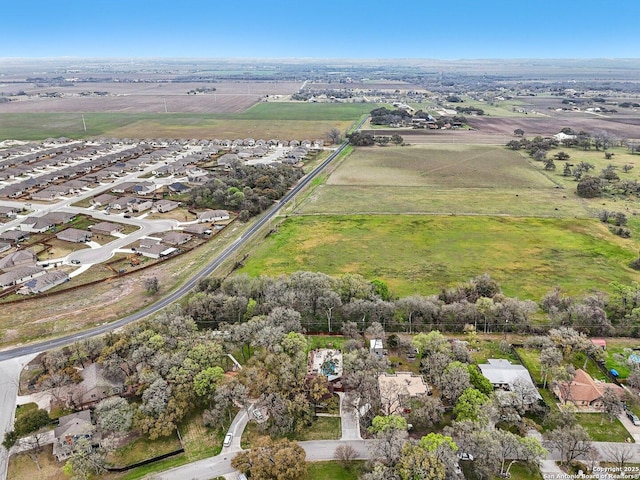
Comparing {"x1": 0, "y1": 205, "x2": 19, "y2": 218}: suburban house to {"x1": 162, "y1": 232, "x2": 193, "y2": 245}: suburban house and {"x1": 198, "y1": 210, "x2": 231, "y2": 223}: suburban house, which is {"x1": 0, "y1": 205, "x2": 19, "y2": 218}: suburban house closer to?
{"x1": 162, "y1": 232, "x2": 193, "y2": 245}: suburban house

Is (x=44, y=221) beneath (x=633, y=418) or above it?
above

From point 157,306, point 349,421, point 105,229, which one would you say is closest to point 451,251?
point 349,421

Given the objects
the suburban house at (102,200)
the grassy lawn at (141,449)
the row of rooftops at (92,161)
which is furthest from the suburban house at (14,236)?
the grassy lawn at (141,449)

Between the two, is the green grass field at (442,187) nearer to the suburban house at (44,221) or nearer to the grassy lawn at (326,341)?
the grassy lawn at (326,341)

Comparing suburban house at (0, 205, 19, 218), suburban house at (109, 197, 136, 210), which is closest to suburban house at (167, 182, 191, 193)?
suburban house at (109, 197, 136, 210)

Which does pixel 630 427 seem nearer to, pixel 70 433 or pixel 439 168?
pixel 70 433

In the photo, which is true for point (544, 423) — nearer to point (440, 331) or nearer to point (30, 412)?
point (440, 331)

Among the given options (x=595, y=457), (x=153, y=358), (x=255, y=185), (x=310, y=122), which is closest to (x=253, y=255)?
(x=153, y=358)
